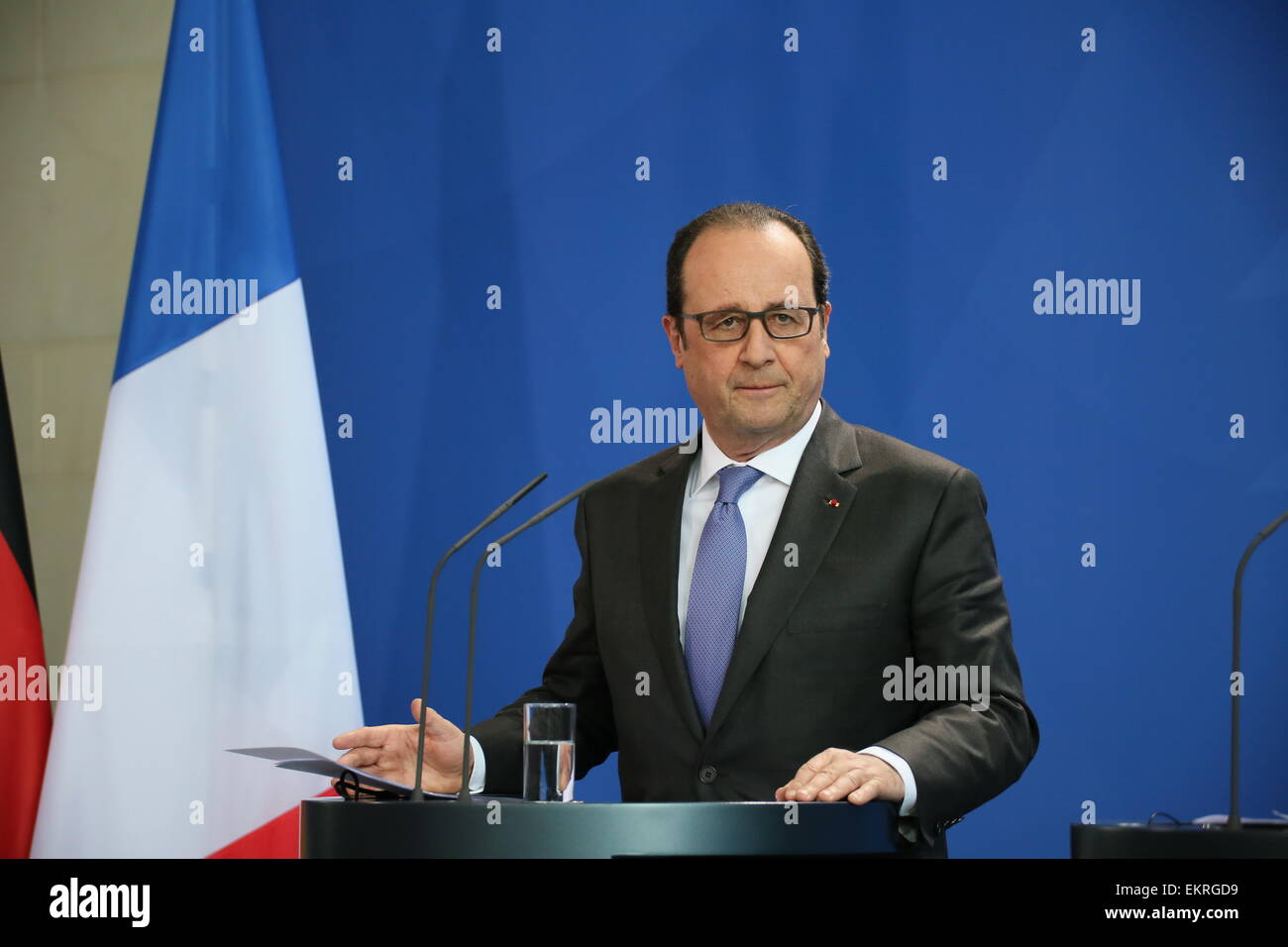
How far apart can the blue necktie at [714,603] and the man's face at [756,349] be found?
17 centimetres

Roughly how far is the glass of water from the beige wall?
2.69m

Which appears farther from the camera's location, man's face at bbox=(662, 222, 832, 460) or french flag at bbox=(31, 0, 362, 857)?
french flag at bbox=(31, 0, 362, 857)

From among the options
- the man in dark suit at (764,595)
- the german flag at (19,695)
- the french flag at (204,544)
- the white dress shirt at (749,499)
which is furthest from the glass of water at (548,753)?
the german flag at (19,695)

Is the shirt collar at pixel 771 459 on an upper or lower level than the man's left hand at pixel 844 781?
upper

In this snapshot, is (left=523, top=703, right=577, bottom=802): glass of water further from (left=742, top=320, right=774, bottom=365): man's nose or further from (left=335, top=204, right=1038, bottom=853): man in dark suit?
(left=742, top=320, right=774, bottom=365): man's nose

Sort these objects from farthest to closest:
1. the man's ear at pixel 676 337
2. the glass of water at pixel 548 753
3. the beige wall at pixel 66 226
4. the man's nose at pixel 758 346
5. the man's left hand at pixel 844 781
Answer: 1. the beige wall at pixel 66 226
2. the man's ear at pixel 676 337
3. the man's nose at pixel 758 346
4. the glass of water at pixel 548 753
5. the man's left hand at pixel 844 781

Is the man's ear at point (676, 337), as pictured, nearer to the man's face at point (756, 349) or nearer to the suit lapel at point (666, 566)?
the man's face at point (756, 349)

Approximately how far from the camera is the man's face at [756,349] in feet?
8.12

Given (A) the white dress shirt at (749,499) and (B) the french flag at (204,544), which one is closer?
(A) the white dress shirt at (749,499)

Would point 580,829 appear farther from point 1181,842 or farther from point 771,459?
point 771,459

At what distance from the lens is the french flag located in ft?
11.2

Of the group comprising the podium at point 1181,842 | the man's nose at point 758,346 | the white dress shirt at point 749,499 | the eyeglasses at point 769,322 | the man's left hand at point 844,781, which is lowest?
the podium at point 1181,842

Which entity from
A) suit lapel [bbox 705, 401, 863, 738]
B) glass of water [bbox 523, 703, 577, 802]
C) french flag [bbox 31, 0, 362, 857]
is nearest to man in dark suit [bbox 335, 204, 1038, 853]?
suit lapel [bbox 705, 401, 863, 738]
